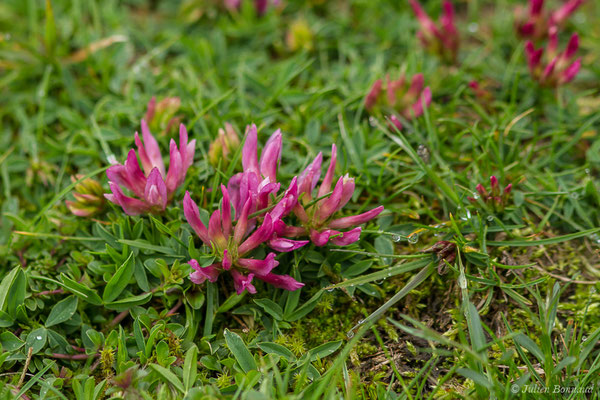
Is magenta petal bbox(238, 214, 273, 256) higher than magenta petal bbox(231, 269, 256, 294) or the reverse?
higher

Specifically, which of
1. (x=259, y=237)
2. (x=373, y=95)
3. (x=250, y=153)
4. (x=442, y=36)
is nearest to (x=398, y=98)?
(x=373, y=95)

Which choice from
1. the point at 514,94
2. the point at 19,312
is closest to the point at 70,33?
the point at 19,312

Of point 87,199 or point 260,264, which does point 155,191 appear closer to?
point 87,199

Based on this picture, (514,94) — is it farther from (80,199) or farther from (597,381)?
(80,199)

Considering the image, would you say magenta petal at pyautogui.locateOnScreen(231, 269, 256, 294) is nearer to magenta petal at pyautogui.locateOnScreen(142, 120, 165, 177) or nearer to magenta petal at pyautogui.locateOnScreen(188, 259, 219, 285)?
magenta petal at pyautogui.locateOnScreen(188, 259, 219, 285)

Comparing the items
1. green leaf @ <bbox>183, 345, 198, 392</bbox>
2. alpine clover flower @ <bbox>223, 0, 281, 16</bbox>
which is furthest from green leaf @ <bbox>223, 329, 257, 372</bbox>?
alpine clover flower @ <bbox>223, 0, 281, 16</bbox>

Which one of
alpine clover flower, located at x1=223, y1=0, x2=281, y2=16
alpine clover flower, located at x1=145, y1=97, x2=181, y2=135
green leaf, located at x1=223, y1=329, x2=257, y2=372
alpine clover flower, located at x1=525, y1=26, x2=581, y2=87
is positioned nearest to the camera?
green leaf, located at x1=223, y1=329, x2=257, y2=372

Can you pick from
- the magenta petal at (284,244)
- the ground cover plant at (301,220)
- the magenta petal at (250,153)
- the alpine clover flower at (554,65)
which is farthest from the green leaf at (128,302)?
the alpine clover flower at (554,65)
